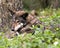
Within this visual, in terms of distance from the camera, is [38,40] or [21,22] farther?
[21,22]

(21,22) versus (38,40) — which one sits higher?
(38,40)

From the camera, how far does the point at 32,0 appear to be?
11.7 metres


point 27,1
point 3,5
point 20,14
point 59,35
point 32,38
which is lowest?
point 27,1

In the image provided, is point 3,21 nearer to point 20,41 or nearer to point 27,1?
point 20,41

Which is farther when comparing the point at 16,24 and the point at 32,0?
the point at 32,0

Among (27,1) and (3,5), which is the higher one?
(3,5)

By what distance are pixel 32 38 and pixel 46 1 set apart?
29.1ft

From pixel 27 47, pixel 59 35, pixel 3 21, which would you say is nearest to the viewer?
pixel 27 47

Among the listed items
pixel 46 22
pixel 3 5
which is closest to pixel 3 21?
pixel 3 5

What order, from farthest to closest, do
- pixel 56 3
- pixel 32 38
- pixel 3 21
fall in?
pixel 56 3
pixel 3 21
pixel 32 38

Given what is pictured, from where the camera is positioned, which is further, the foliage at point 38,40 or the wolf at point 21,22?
the wolf at point 21,22

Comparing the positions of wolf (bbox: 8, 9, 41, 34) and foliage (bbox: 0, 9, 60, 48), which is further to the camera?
wolf (bbox: 8, 9, 41, 34)

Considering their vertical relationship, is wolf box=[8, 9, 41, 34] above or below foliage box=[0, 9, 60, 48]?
below

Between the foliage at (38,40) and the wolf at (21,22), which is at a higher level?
the foliage at (38,40)
